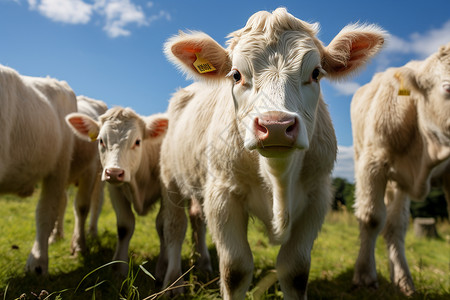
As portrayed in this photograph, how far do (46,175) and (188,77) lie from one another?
2.46 meters

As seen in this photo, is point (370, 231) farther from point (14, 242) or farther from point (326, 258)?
point (14, 242)

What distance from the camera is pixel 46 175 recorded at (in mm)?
4332

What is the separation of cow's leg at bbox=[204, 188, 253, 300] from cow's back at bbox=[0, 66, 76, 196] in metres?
2.37

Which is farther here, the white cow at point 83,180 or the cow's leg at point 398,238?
the white cow at point 83,180

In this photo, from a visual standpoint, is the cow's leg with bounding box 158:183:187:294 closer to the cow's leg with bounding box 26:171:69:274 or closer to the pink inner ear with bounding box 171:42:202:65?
the cow's leg with bounding box 26:171:69:274

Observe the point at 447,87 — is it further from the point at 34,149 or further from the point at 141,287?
the point at 34,149

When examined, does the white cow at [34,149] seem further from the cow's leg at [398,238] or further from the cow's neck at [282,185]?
the cow's leg at [398,238]

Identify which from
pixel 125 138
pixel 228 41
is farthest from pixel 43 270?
pixel 228 41

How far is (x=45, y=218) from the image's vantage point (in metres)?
4.26

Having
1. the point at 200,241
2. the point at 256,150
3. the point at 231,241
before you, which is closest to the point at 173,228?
the point at 200,241

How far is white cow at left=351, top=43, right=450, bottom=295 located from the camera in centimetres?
402

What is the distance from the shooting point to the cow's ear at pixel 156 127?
4658 millimetres

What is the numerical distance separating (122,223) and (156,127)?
1255 mm

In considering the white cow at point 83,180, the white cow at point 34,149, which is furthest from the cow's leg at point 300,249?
the white cow at point 83,180
